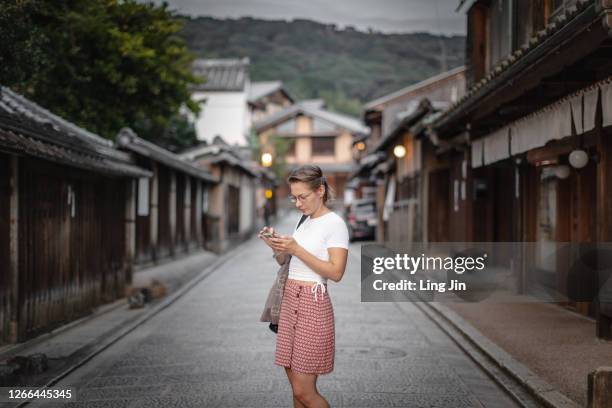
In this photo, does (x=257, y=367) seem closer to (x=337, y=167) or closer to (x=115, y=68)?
(x=115, y=68)

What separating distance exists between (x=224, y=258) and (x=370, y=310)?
1374cm

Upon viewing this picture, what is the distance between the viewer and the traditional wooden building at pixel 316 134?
211 feet

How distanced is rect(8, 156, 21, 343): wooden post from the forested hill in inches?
2774

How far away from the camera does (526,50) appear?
869cm

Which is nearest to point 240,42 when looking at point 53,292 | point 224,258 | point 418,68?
point 418,68

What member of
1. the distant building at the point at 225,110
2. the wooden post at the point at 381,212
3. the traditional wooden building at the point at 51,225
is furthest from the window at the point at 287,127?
the traditional wooden building at the point at 51,225

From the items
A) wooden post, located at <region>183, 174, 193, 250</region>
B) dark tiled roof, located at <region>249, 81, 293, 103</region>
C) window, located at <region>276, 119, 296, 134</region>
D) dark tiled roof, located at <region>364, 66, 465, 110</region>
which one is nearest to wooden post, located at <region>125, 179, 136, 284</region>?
wooden post, located at <region>183, 174, 193, 250</region>

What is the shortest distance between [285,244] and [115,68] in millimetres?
17277

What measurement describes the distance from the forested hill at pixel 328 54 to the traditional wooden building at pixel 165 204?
52.1 meters

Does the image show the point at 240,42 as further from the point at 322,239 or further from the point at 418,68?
the point at 322,239

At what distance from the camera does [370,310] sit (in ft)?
42.2

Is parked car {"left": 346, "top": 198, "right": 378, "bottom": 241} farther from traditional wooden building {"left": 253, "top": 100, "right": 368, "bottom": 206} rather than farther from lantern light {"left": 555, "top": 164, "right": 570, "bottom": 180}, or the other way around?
traditional wooden building {"left": 253, "top": 100, "right": 368, "bottom": 206}

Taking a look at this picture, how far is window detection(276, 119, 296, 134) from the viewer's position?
65.1 meters

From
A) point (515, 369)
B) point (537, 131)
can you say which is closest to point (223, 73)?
point (537, 131)
